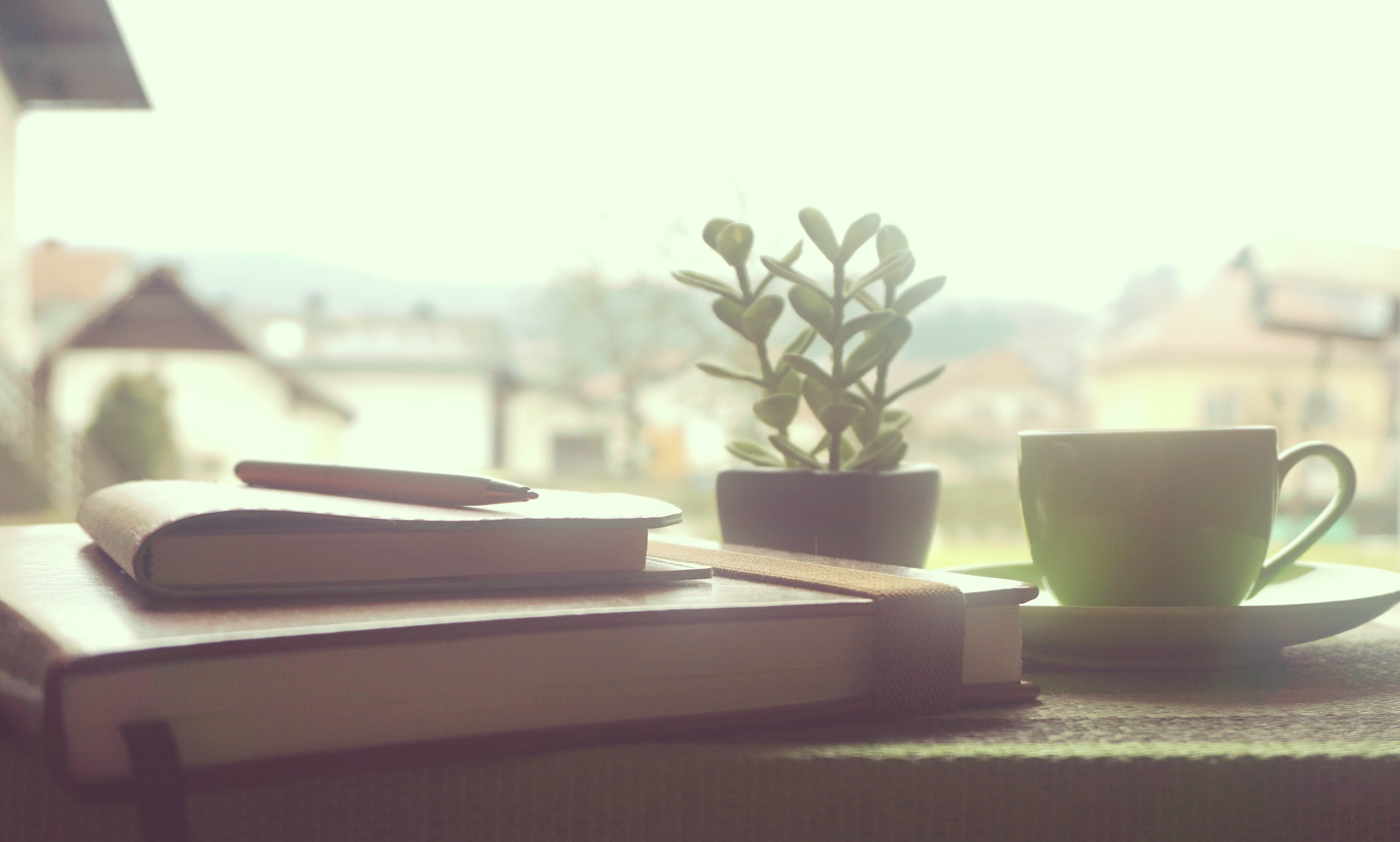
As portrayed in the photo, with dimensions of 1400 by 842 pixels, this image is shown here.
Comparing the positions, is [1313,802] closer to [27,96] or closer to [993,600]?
[993,600]

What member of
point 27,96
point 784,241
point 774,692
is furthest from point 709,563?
point 27,96

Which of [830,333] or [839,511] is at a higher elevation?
[830,333]

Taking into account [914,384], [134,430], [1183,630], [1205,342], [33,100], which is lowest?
[134,430]

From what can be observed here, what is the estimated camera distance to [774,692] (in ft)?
1.09

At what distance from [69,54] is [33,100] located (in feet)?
0.72

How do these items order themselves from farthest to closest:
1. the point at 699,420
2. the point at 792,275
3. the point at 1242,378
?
Answer: the point at 1242,378 < the point at 699,420 < the point at 792,275

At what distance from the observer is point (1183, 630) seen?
0.43 m

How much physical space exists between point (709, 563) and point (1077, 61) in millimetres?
2009

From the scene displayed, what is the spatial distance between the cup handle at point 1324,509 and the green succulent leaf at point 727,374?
293 millimetres

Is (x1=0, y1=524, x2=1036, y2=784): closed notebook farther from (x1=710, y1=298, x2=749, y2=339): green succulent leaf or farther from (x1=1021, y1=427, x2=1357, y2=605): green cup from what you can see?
(x1=710, y1=298, x2=749, y2=339): green succulent leaf

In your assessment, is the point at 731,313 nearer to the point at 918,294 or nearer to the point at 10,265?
the point at 918,294

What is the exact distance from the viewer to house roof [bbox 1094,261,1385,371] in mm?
2485

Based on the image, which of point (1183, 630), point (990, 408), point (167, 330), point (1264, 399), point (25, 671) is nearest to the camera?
point (25, 671)

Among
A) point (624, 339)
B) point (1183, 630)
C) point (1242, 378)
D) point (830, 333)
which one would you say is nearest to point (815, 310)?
point (830, 333)
